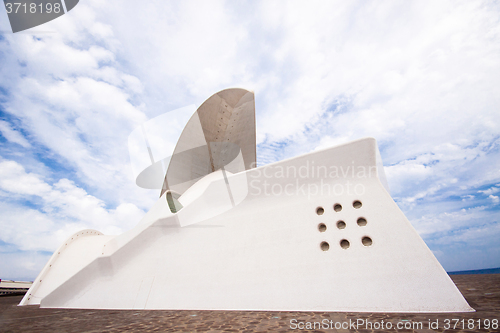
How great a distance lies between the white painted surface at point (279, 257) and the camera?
3070 mm

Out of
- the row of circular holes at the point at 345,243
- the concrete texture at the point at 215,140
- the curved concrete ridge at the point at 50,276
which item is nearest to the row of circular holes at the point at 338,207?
the row of circular holes at the point at 345,243

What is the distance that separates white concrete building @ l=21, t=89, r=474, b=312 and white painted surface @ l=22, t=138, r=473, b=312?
0.05 feet

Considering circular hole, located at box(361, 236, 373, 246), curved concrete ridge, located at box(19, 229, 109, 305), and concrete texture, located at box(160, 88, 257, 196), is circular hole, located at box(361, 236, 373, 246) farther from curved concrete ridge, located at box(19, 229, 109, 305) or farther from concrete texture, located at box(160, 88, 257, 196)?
curved concrete ridge, located at box(19, 229, 109, 305)

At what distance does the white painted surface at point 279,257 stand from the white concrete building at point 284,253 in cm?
1

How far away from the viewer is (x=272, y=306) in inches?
139

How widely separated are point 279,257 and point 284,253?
0.36 ft

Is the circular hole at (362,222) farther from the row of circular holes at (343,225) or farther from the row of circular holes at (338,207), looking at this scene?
the row of circular holes at (338,207)

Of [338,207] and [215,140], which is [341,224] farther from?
[215,140]

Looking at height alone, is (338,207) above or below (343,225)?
above

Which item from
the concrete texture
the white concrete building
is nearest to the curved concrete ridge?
the white concrete building

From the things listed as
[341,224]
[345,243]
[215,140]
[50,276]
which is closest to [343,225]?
[341,224]

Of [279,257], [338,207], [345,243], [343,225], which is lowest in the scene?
[279,257]

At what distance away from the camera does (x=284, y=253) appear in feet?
12.8

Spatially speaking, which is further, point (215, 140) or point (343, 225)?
point (215, 140)
